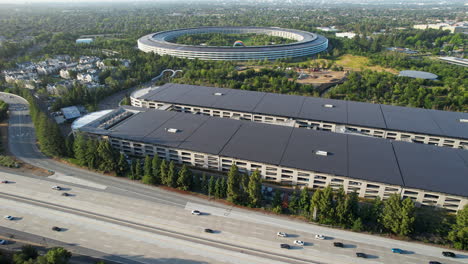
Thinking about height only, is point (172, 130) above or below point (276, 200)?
above

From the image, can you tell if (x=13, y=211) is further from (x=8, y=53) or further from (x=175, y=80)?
(x=8, y=53)

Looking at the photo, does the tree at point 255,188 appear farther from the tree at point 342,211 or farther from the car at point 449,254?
the car at point 449,254

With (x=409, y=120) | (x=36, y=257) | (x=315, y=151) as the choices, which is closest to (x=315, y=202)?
(x=315, y=151)

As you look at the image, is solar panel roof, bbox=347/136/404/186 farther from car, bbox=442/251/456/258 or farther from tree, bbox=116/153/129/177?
tree, bbox=116/153/129/177

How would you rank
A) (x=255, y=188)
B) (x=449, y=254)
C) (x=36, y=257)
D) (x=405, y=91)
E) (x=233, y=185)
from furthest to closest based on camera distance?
(x=405, y=91) → (x=233, y=185) → (x=255, y=188) → (x=449, y=254) → (x=36, y=257)

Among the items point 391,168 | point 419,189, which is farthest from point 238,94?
point 419,189

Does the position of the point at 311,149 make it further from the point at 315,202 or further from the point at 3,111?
the point at 3,111
